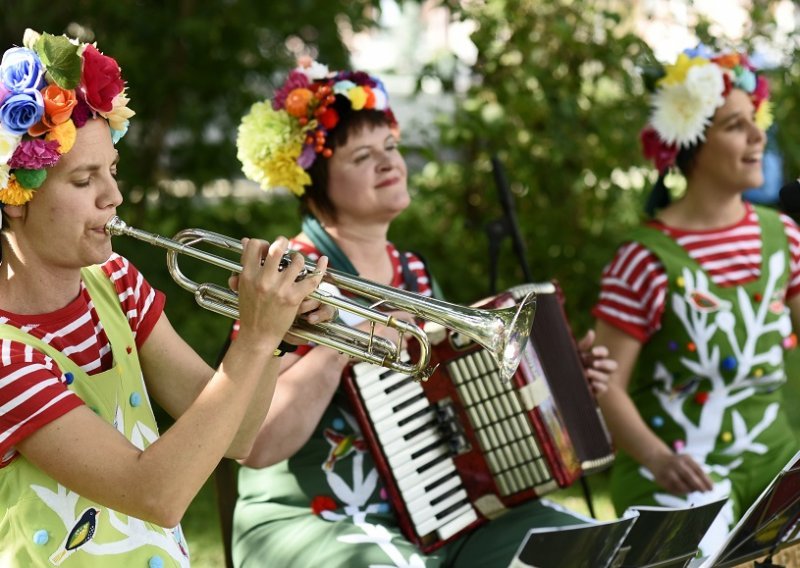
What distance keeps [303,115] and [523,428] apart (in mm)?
1139

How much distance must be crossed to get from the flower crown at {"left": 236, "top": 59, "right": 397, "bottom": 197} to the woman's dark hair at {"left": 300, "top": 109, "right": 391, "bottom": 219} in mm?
16

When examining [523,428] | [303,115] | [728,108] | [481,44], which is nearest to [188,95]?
[481,44]

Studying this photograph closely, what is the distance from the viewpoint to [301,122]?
10.9 ft

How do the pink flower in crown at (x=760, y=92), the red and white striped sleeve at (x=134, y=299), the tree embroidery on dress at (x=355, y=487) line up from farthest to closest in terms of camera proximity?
1. the pink flower in crown at (x=760, y=92)
2. the tree embroidery on dress at (x=355, y=487)
3. the red and white striped sleeve at (x=134, y=299)

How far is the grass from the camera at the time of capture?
14.8 feet

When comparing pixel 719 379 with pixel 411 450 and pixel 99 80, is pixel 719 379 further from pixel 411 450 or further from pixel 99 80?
pixel 99 80

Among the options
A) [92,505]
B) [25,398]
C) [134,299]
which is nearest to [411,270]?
[134,299]

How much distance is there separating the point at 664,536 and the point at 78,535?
47.8 inches

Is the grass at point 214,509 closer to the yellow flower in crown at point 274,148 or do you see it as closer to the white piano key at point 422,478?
the white piano key at point 422,478

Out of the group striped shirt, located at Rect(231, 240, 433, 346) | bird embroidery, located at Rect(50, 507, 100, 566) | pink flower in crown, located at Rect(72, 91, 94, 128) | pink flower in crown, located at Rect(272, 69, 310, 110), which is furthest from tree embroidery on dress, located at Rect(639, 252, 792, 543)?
pink flower in crown, located at Rect(72, 91, 94, 128)

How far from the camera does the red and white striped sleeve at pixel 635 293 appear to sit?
3596 millimetres

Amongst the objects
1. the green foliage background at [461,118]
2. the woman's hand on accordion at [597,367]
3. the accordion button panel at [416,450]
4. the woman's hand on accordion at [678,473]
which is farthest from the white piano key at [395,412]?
the green foliage background at [461,118]

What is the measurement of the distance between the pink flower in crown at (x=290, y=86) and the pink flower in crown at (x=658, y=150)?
128cm

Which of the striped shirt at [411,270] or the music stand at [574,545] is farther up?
the striped shirt at [411,270]
